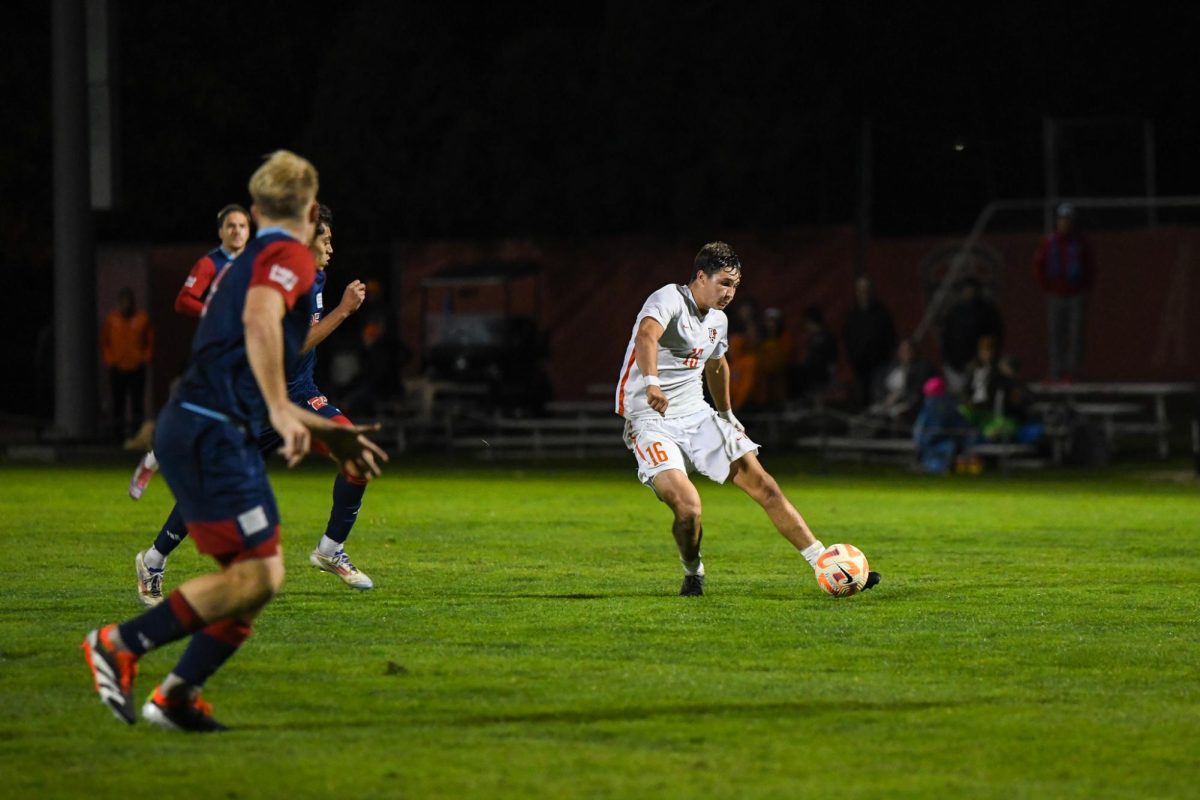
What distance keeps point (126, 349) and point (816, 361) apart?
9.41 metres

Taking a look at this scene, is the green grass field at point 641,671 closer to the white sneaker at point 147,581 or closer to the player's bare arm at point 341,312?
the white sneaker at point 147,581

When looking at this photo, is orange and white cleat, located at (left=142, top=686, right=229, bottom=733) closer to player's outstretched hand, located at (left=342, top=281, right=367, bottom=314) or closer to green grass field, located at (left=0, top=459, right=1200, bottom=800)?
green grass field, located at (left=0, top=459, right=1200, bottom=800)

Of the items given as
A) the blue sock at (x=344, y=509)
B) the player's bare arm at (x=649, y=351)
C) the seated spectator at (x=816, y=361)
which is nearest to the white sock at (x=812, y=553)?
the player's bare arm at (x=649, y=351)

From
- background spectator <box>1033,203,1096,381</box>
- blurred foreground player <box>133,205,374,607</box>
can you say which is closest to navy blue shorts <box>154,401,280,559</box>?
blurred foreground player <box>133,205,374,607</box>

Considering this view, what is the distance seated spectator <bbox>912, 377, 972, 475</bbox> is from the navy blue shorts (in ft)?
53.9

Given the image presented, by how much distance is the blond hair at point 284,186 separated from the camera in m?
7.41

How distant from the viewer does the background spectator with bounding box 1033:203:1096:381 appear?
2428 cm

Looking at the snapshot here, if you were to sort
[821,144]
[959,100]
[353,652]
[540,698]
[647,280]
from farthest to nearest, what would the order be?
1. [959,100]
2. [821,144]
3. [647,280]
4. [353,652]
5. [540,698]

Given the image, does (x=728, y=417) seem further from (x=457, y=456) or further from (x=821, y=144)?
(x=821, y=144)

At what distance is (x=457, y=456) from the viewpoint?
27984 mm

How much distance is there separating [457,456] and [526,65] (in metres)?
13.1

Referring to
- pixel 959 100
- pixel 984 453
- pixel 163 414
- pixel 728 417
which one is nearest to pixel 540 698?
pixel 163 414

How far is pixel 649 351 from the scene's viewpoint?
11250mm

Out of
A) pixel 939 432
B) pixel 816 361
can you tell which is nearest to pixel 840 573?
pixel 939 432
